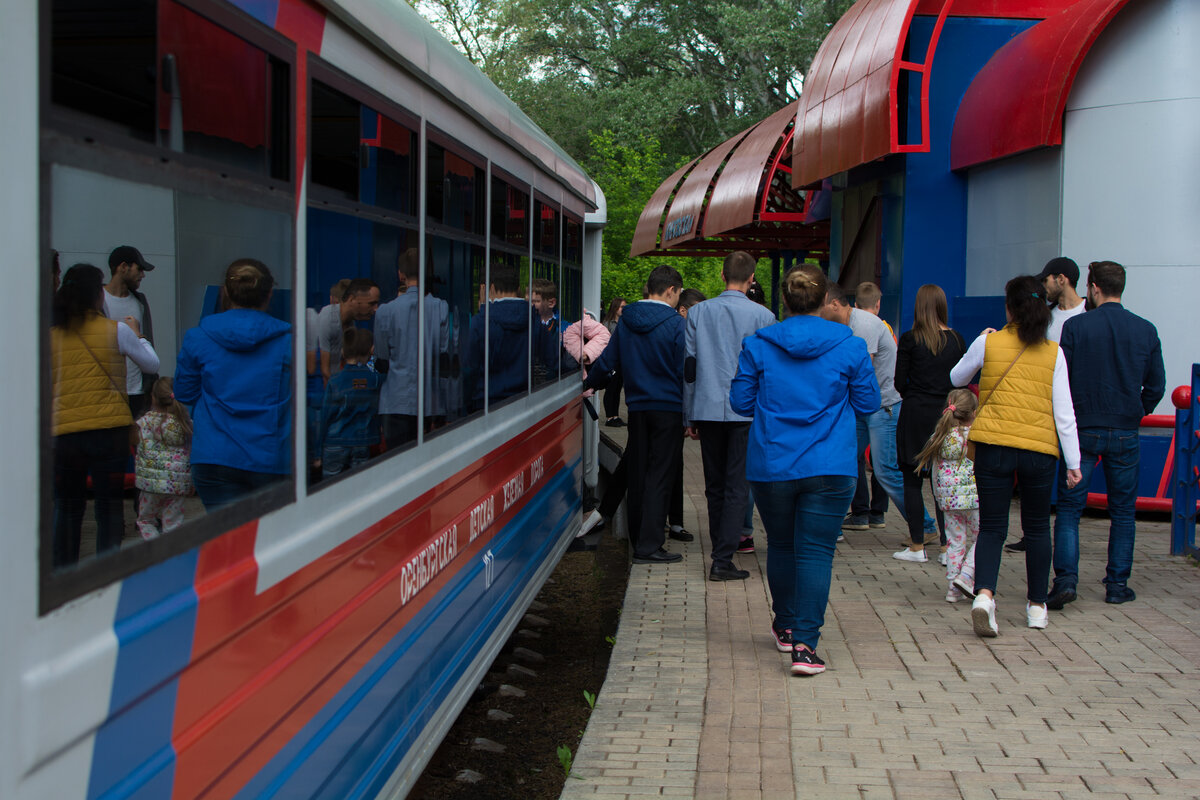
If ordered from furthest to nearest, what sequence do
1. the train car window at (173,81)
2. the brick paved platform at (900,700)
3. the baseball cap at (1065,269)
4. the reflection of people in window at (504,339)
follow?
the baseball cap at (1065,269) < the reflection of people in window at (504,339) < the brick paved platform at (900,700) < the train car window at (173,81)

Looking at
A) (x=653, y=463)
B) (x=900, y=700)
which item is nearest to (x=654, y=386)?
(x=653, y=463)

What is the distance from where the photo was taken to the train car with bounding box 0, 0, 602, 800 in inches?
71.5

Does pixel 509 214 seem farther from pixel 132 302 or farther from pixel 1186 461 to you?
pixel 1186 461

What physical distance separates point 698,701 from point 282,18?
3267 millimetres

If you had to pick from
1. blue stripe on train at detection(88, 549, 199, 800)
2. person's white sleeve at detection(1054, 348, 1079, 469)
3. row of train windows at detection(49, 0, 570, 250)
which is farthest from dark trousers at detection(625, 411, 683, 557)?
blue stripe on train at detection(88, 549, 199, 800)

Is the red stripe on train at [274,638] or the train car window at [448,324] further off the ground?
the train car window at [448,324]

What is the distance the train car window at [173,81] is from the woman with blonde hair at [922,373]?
5.44 metres

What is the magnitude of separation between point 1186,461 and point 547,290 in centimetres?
409

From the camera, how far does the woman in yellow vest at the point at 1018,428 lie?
581cm

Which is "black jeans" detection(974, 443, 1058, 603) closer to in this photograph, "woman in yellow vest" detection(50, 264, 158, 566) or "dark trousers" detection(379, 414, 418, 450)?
"dark trousers" detection(379, 414, 418, 450)

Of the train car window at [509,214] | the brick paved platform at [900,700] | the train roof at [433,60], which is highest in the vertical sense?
the train roof at [433,60]

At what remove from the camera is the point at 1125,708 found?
4.97m

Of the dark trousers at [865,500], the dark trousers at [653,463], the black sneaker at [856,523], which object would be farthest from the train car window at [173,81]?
the black sneaker at [856,523]

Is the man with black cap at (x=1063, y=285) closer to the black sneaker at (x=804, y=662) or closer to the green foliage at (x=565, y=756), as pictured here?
the black sneaker at (x=804, y=662)
